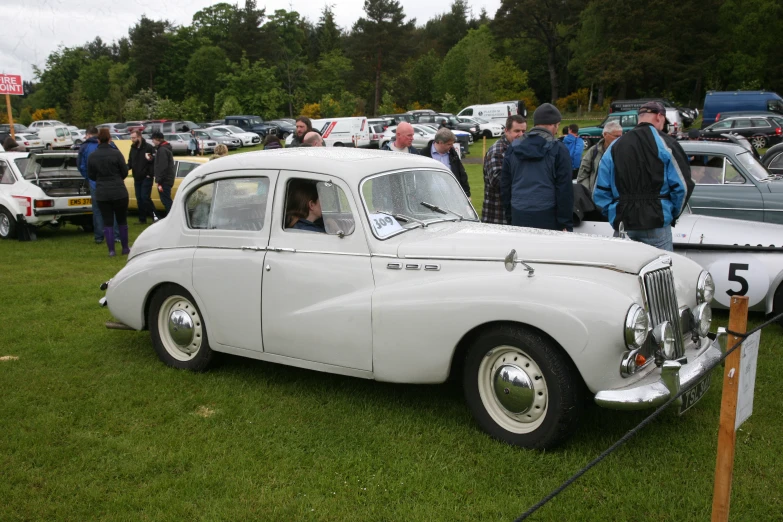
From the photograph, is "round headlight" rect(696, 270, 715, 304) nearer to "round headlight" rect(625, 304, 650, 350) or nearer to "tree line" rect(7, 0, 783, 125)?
"round headlight" rect(625, 304, 650, 350)

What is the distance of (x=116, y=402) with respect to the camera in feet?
16.7

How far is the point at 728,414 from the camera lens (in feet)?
9.31

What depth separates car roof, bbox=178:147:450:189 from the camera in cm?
495

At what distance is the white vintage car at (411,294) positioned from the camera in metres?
3.93

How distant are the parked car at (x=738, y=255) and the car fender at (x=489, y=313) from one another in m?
3.13

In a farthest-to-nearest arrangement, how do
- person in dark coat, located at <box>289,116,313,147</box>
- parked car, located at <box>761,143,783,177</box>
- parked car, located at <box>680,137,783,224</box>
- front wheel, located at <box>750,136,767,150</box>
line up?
front wheel, located at <box>750,136,767,150</box>, parked car, located at <box>761,143,783,177</box>, person in dark coat, located at <box>289,116,313,147</box>, parked car, located at <box>680,137,783,224</box>

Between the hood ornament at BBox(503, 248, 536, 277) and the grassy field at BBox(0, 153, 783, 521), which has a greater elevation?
the hood ornament at BBox(503, 248, 536, 277)

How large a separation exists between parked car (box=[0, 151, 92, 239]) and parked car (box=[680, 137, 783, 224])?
10.6 m

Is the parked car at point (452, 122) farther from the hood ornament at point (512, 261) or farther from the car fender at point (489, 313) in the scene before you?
the hood ornament at point (512, 261)

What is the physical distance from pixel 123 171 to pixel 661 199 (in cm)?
837

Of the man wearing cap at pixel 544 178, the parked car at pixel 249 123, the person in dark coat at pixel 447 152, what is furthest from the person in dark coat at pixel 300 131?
the parked car at pixel 249 123

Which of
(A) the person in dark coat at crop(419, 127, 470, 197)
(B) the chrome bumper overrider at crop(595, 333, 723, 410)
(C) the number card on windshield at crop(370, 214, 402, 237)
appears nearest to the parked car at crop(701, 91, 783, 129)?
(A) the person in dark coat at crop(419, 127, 470, 197)

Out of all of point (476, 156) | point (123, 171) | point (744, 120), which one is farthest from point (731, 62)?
point (123, 171)

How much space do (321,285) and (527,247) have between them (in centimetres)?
152
